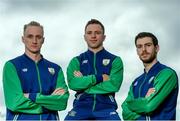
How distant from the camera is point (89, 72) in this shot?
33.6 ft

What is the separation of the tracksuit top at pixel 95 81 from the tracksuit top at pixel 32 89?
0.30 m

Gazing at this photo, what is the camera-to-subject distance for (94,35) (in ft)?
33.3

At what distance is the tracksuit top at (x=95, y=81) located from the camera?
9922 mm

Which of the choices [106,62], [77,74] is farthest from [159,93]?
[77,74]

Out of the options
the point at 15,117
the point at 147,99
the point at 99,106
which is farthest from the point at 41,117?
the point at 147,99

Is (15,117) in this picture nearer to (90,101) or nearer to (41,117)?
(41,117)

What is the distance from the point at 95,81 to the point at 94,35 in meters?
0.91

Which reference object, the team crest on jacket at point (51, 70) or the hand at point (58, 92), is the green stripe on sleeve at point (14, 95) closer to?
the hand at point (58, 92)

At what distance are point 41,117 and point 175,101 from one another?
8.14 ft

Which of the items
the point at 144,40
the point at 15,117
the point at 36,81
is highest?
the point at 144,40

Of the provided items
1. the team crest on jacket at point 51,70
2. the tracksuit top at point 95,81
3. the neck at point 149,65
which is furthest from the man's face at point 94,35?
the neck at point 149,65

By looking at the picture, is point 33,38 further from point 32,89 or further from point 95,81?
point 95,81

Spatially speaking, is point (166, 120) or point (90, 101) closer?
point (166, 120)

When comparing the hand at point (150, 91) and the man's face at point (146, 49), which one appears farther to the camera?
the man's face at point (146, 49)
